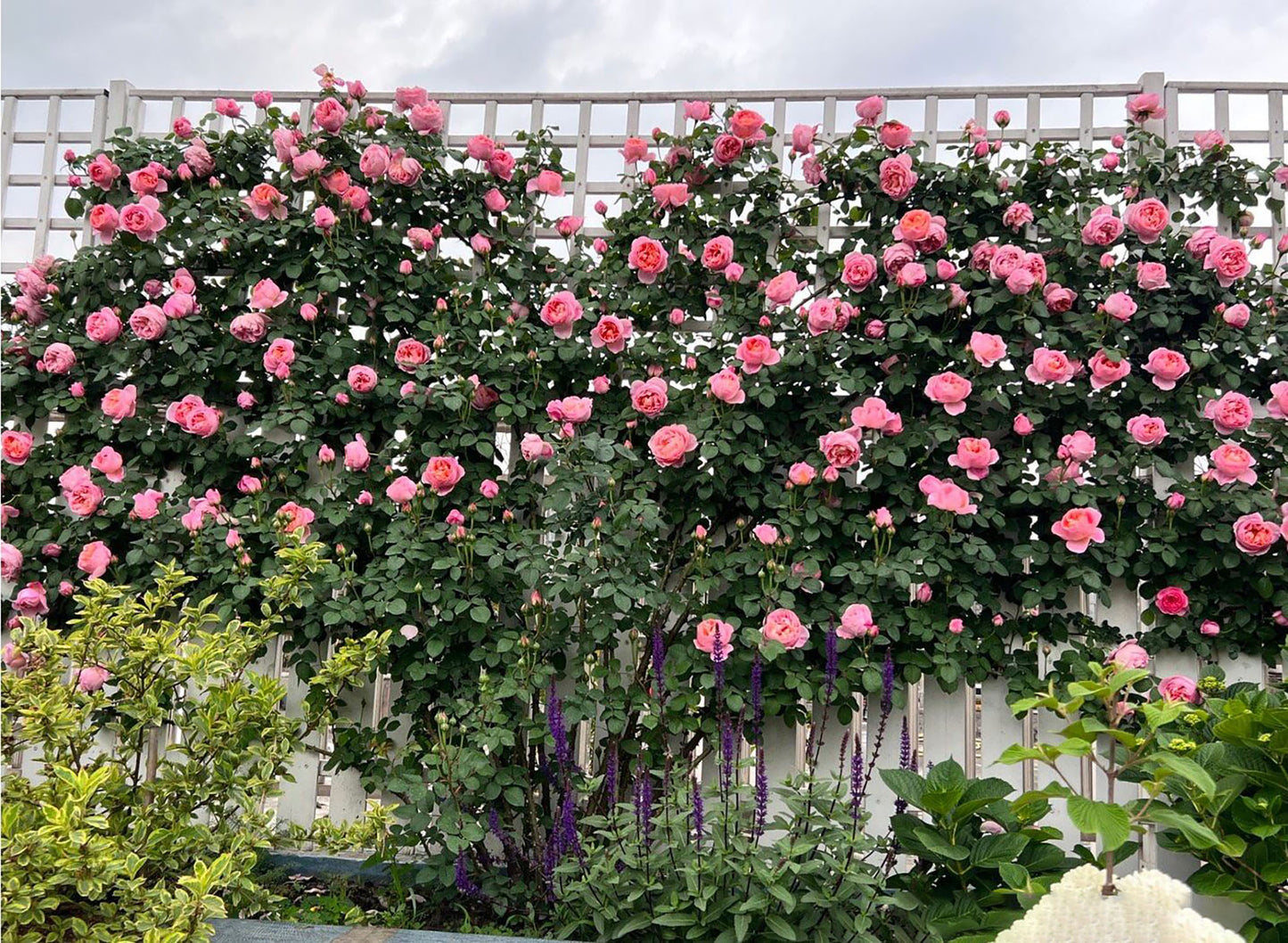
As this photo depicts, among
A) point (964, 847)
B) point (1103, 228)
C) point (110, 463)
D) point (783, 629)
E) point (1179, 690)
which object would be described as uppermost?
point (1103, 228)

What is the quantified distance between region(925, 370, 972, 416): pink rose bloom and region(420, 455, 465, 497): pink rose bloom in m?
1.26

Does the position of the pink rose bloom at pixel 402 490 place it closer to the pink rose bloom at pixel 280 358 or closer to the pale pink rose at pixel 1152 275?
the pink rose bloom at pixel 280 358

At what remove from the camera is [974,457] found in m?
2.48

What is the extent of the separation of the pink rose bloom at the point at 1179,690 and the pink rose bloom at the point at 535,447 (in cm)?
168

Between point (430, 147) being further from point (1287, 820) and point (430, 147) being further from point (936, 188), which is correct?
point (1287, 820)

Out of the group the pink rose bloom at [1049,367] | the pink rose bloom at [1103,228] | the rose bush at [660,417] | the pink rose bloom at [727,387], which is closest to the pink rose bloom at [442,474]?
the rose bush at [660,417]

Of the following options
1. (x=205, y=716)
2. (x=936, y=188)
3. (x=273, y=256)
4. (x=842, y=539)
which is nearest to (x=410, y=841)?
(x=205, y=716)

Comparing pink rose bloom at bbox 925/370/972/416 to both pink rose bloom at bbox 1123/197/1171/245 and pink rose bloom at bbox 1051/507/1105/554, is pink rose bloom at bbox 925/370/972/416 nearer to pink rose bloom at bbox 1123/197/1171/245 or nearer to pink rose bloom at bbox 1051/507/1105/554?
pink rose bloom at bbox 1051/507/1105/554

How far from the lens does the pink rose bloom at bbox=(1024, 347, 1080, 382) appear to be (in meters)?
2.51

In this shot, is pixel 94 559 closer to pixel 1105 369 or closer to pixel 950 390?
pixel 950 390

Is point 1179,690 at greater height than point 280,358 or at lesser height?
lesser

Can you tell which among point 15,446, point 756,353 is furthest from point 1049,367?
→ point 15,446

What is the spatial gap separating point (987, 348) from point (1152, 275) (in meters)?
0.52

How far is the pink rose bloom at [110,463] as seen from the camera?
9.17ft
